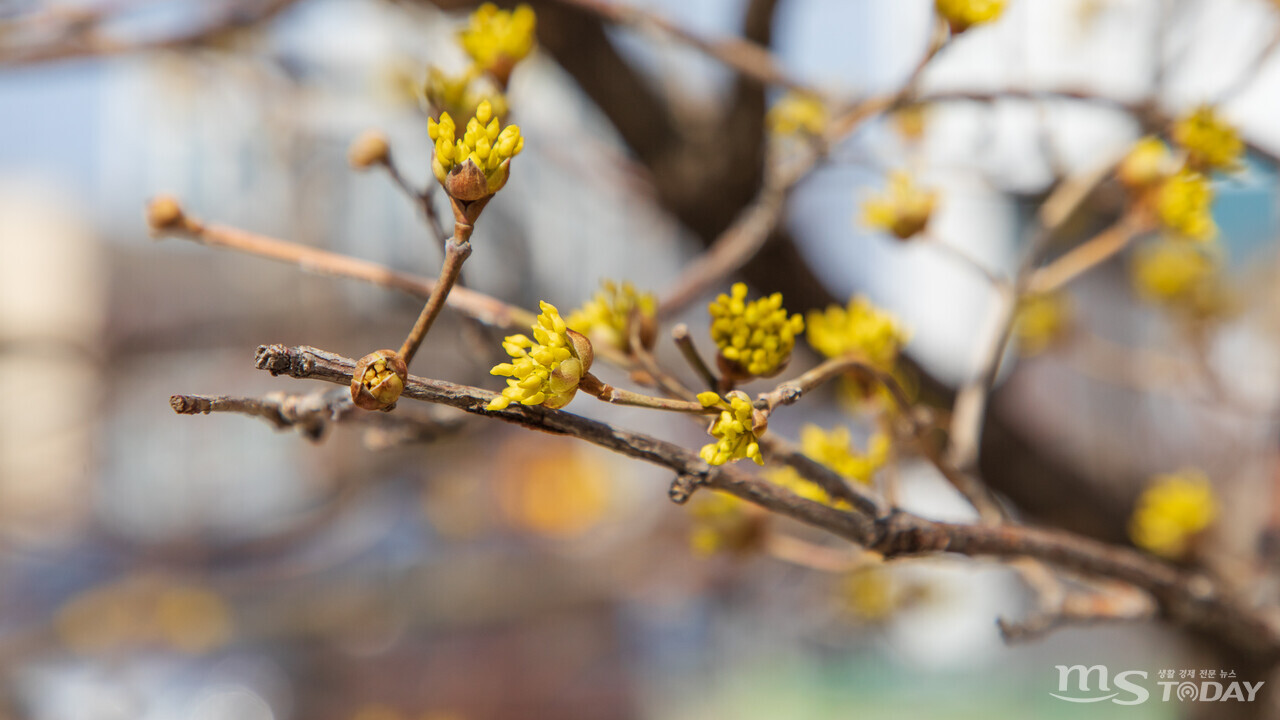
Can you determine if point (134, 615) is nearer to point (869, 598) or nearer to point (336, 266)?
point (869, 598)

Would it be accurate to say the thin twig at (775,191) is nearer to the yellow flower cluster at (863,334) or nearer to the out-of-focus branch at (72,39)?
the yellow flower cluster at (863,334)

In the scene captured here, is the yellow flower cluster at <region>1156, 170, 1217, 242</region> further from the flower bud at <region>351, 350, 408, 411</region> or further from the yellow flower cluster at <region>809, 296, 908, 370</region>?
the flower bud at <region>351, 350, 408, 411</region>

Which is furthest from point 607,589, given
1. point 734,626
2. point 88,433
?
point 88,433

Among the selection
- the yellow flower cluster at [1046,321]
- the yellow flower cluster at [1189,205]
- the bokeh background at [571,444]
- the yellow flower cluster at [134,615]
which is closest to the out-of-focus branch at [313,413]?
the bokeh background at [571,444]

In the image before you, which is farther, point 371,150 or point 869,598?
point 869,598

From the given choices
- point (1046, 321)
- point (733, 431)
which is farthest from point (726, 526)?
point (1046, 321)

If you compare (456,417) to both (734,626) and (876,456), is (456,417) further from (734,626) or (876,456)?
(734,626)
